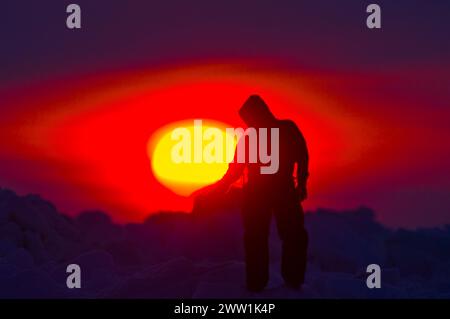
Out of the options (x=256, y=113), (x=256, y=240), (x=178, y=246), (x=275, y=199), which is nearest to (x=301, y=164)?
(x=275, y=199)

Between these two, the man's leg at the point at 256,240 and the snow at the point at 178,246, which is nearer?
the man's leg at the point at 256,240

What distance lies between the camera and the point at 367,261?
13.6m

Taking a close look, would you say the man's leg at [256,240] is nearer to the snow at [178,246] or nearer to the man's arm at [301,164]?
the man's arm at [301,164]

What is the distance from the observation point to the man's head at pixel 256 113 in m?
8.04

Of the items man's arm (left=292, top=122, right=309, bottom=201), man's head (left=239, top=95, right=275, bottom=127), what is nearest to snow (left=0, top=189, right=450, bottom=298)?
man's arm (left=292, top=122, right=309, bottom=201)

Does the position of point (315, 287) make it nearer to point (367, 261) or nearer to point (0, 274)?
point (0, 274)

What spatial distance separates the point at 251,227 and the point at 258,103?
4.49 feet

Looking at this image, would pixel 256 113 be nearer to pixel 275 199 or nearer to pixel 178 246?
pixel 275 199

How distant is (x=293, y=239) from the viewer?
8.03 metres

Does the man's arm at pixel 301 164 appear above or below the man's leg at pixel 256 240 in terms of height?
above

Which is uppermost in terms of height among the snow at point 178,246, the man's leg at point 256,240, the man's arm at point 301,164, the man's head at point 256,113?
the man's head at point 256,113

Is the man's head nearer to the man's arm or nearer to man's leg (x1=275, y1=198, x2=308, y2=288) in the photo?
the man's arm

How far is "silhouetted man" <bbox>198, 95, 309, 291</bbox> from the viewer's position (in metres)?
8.00

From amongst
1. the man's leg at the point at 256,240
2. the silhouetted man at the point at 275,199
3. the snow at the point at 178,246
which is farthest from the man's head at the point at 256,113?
the snow at the point at 178,246
